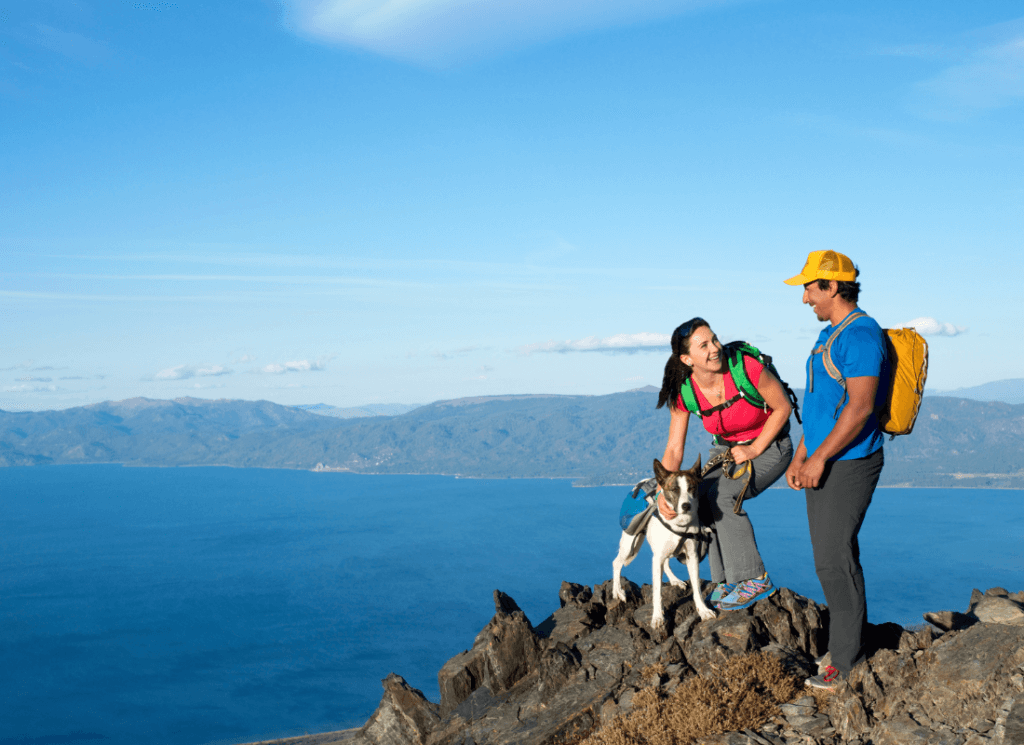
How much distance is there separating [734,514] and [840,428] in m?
2.35

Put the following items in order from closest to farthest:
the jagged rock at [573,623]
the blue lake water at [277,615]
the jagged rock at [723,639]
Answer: the jagged rock at [723,639] → the jagged rock at [573,623] → the blue lake water at [277,615]

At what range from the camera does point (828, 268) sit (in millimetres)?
6199

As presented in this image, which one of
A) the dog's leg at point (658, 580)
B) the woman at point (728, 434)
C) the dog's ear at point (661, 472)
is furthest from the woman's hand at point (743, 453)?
the dog's leg at point (658, 580)

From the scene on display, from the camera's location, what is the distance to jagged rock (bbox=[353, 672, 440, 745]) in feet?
35.2

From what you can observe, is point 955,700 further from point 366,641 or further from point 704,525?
point 366,641

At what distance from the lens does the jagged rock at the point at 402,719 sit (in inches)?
422

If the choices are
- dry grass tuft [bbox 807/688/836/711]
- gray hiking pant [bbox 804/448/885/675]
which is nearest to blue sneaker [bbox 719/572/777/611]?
dry grass tuft [bbox 807/688/836/711]

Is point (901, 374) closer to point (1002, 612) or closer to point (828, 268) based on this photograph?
point (828, 268)

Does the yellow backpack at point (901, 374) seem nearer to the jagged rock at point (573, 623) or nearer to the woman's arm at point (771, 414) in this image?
the woman's arm at point (771, 414)

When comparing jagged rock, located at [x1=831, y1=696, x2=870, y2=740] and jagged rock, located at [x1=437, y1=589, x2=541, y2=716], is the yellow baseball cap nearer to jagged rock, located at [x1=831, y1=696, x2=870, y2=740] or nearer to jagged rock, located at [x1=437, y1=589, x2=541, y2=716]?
jagged rock, located at [x1=831, y1=696, x2=870, y2=740]

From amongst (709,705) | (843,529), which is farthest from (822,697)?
(843,529)

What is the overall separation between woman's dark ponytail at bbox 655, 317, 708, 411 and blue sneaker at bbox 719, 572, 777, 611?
2.17m

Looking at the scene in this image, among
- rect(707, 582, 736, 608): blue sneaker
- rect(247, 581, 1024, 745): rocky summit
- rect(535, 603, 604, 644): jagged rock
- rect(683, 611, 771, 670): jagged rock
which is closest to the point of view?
rect(247, 581, 1024, 745): rocky summit

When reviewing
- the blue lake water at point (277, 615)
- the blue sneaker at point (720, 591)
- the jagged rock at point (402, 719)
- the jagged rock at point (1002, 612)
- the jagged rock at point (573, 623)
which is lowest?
the blue lake water at point (277, 615)
